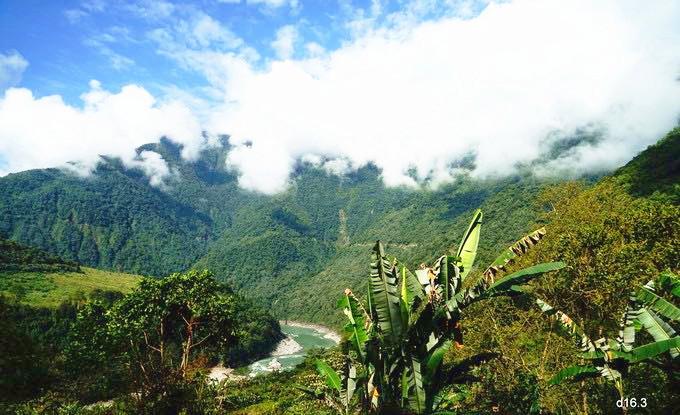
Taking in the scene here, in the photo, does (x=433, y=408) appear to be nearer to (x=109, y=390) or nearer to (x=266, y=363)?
(x=109, y=390)

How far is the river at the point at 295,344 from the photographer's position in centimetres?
9931

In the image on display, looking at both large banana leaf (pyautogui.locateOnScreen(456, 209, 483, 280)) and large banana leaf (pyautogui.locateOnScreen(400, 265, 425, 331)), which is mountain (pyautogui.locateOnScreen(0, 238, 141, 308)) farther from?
large banana leaf (pyautogui.locateOnScreen(456, 209, 483, 280))

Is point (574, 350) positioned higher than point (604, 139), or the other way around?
point (604, 139)

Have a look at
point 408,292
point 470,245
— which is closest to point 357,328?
point 408,292

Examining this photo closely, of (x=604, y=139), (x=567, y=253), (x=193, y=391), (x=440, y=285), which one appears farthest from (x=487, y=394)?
(x=604, y=139)

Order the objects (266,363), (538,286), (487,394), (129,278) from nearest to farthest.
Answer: (487,394) < (538,286) < (266,363) < (129,278)

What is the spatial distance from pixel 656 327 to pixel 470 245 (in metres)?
4.55

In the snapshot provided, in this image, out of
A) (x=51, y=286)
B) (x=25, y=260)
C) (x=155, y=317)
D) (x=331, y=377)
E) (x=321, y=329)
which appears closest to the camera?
(x=331, y=377)

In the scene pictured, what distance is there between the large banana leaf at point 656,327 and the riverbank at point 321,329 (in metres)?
121

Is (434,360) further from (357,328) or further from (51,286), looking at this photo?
(51,286)

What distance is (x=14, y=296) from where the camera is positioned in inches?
3219

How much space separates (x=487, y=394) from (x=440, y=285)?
21.2 ft

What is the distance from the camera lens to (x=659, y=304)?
381 inches

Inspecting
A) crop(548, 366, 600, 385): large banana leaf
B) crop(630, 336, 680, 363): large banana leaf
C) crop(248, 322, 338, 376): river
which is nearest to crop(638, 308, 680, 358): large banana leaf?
crop(630, 336, 680, 363): large banana leaf
